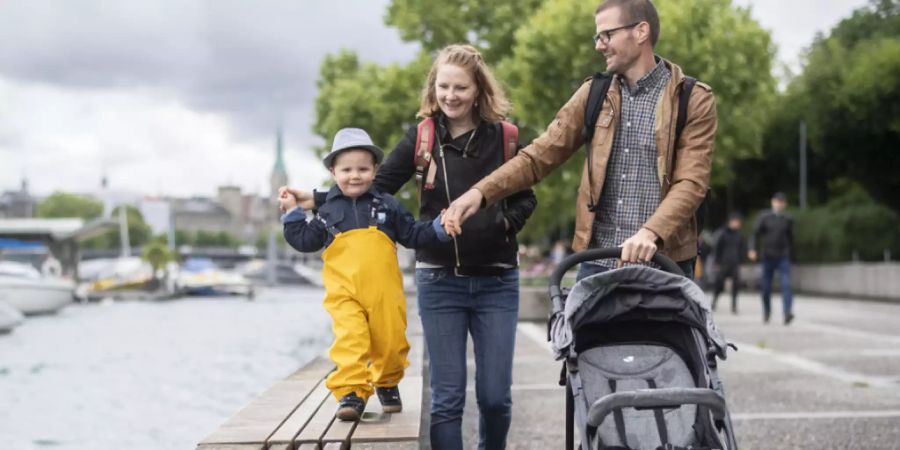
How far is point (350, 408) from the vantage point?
4.72 metres

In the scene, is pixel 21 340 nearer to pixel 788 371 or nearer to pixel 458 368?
pixel 788 371

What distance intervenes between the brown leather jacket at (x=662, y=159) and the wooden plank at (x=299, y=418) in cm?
128

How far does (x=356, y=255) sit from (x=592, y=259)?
1191 mm

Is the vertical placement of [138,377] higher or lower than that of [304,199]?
lower

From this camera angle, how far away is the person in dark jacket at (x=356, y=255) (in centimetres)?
471

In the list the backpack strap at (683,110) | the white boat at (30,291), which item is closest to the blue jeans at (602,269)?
the backpack strap at (683,110)

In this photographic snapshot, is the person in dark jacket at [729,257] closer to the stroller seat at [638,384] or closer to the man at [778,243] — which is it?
the man at [778,243]

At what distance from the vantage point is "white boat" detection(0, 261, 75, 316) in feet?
147

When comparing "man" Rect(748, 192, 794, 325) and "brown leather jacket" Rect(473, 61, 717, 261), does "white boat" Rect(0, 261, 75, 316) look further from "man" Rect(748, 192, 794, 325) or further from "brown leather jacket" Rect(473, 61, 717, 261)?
"brown leather jacket" Rect(473, 61, 717, 261)

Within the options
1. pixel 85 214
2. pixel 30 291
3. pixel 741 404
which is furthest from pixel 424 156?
pixel 85 214

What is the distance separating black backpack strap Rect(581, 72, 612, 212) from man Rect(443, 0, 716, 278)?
0.01 meters

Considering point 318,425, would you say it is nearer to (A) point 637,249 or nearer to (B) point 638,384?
(B) point 638,384

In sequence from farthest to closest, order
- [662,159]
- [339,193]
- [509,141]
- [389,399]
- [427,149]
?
[389,399], [339,193], [509,141], [427,149], [662,159]

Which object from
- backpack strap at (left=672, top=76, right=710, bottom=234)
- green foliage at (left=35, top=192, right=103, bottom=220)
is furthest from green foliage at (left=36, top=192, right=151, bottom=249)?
backpack strap at (left=672, top=76, right=710, bottom=234)
